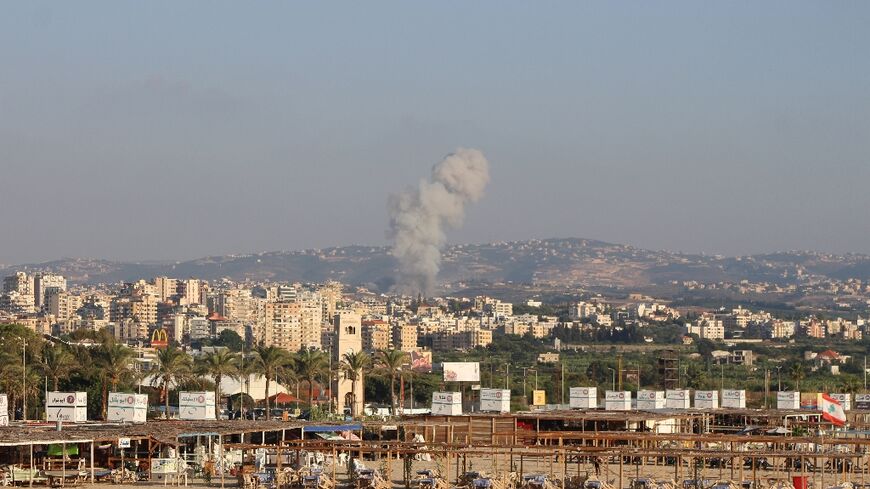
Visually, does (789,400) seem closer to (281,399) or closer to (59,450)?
(281,399)

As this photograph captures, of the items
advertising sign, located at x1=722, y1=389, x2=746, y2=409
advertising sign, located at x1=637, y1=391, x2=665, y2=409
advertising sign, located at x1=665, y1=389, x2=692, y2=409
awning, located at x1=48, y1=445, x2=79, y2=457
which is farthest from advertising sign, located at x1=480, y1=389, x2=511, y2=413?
awning, located at x1=48, y1=445, x2=79, y2=457

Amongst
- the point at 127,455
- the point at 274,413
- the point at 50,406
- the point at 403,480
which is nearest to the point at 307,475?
the point at 403,480

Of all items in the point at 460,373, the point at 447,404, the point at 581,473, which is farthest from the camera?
the point at 460,373

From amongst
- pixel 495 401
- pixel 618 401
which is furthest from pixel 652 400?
pixel 495 401

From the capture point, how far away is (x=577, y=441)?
68.2 metres

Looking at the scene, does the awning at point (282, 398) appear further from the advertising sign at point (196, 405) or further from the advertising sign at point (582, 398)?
the advertising sign at point (196, 405)

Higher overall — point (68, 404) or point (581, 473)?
point (68, 404)

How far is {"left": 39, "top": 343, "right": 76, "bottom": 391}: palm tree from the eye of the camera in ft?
288

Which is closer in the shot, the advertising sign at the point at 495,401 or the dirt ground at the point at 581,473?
the dirt ground at the point at 581,473

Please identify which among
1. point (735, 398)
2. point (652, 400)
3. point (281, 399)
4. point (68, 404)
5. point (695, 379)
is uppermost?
point (68, 404)

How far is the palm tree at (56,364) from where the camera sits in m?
87.9

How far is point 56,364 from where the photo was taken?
8788cm

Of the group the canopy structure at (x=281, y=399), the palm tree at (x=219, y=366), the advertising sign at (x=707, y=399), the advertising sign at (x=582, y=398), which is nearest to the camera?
the advertising sign at (x=582, y=398)

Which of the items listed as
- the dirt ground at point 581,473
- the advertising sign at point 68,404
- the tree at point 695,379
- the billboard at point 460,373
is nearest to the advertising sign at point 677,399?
the dirt ground at point 581,473
